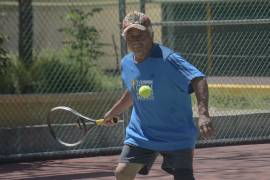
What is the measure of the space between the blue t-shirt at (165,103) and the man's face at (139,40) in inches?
2.9

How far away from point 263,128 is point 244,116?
325 mm

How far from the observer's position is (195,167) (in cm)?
852

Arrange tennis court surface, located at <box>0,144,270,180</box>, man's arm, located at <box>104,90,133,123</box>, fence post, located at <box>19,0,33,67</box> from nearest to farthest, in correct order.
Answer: man's arm, located at <box>104,90,133,123</box>, tennis court surface, located at <box>0,144,270,180</box>, fence post, located at <box>19,0,33,67</box>

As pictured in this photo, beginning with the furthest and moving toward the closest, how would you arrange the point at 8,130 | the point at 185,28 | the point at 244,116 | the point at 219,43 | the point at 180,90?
the point at 185,28 → the point at 219,43 → the point at 244,116 → the point at 8,130 → the point at 180,90

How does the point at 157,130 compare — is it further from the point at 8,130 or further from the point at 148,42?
the point at 8,130

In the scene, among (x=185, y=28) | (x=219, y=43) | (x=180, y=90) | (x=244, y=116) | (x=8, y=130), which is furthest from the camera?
(x=185, y=28)

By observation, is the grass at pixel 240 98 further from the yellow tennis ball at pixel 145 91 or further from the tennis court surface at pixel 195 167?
the yellow tennis ball at pixel 145 91

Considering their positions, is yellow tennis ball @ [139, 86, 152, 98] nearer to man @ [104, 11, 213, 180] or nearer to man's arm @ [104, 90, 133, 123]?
man @ [104, 11, 213, 180]

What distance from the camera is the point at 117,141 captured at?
965cm

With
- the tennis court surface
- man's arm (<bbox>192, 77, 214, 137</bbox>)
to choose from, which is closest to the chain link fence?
the tennis court surface

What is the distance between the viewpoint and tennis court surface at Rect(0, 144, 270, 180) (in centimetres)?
799

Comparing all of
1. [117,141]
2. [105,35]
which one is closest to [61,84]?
[117,141]

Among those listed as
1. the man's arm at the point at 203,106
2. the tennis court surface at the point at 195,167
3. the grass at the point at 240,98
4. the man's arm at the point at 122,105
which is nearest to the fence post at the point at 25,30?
the tennis court surface at the point at 195,167

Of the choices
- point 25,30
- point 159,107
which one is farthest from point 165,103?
point 25,30
